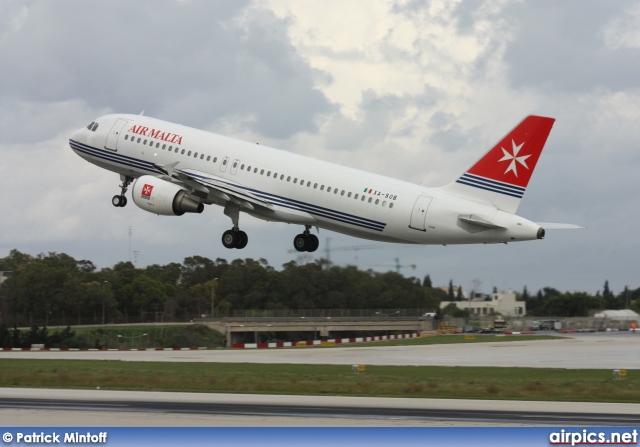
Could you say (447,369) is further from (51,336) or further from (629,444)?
(51,336)

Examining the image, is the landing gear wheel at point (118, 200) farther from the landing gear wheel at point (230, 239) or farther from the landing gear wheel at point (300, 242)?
the landing gear wheel at point (300, 242)

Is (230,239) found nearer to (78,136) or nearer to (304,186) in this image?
(304,186)

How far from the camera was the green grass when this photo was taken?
4278cm

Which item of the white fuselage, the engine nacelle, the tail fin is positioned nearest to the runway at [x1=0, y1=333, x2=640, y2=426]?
the white fuselage

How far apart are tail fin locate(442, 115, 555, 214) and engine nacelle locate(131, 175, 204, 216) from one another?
16.9 metres

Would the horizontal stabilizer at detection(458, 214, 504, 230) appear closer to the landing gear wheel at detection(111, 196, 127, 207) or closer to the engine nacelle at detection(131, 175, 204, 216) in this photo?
the engine nacelle at detection(131, 175, 204, 216)

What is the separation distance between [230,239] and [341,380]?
15.1 m

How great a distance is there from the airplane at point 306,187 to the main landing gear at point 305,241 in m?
0.06

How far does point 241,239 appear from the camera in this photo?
6009 cm

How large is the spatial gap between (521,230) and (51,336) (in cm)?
7188

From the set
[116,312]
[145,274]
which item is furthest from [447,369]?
[145,274]

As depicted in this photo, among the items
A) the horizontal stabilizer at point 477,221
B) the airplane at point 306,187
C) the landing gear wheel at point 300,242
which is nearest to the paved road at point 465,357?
the landing gear wheel at point 300,242

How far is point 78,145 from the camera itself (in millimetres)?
65312

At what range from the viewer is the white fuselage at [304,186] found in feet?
167
